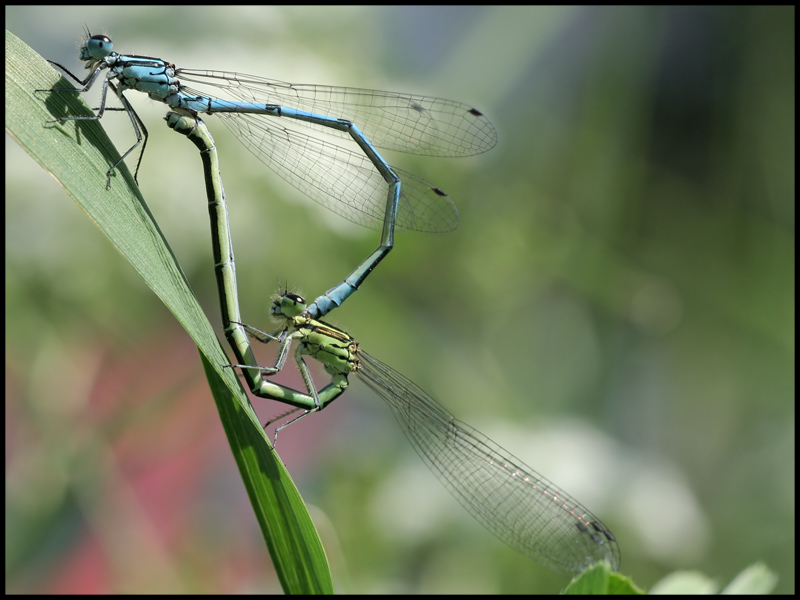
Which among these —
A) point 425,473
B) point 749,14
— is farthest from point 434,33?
point 425,473

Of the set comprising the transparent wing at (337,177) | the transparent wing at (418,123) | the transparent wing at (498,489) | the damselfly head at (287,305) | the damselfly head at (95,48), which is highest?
the transparent wing at (418,123)

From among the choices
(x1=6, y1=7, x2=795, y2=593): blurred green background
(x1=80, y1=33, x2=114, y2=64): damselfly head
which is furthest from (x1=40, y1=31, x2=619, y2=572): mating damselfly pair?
(x1=6, y1=7, x2=795, y2=593): blurred green background

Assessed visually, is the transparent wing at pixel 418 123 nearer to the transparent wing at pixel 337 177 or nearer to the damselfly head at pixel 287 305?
the transparent wing at pixel 337 177

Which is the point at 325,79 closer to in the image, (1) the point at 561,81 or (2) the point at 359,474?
(2) the point at 359,474

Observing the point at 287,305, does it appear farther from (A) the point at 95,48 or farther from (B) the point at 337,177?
(A) the point at 95,48

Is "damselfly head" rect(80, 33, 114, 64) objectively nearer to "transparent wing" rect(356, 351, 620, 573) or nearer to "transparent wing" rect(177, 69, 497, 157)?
"transparent wing" rect(177, 69, 497, 157)

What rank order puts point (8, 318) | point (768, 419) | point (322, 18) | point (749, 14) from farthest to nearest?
point (749, 14) → point (768, 419) → point (322, 18) → point (8, 318)

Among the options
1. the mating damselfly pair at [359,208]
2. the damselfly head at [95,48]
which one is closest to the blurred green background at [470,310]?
the damselfly head at [95,48]
